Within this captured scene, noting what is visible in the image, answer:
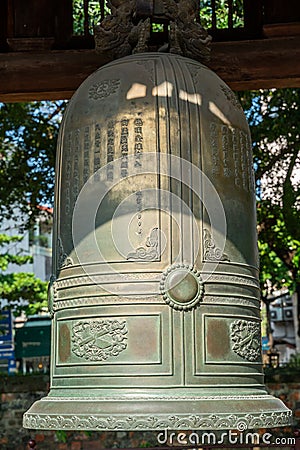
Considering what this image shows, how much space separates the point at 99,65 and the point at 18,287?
10.5 meters

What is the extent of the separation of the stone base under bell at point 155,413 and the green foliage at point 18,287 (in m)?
7.63

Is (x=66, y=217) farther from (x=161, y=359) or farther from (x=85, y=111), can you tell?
(x=161, y=359)

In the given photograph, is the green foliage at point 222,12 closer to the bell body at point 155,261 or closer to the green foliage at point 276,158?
the green foliage at point 276,158

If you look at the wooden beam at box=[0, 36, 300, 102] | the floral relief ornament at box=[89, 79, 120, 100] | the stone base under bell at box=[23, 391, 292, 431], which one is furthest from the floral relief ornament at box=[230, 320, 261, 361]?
the wooden beam at box=[0, 36, 300, 102]

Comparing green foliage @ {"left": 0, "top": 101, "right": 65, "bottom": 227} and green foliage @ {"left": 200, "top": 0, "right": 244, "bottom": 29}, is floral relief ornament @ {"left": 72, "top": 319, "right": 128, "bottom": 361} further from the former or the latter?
green foliage @ {"left": 0, "top": 101, "right": 65, "bottom": 227}

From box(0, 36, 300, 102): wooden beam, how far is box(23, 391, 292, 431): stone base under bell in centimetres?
215

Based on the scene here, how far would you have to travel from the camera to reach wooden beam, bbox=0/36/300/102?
412 centimetres

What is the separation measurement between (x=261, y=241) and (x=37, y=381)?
3.22 m

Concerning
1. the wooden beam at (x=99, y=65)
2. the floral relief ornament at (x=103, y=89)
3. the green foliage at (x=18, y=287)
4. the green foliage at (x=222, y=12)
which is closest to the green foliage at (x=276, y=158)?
the green foliage at (x=222, y=12)

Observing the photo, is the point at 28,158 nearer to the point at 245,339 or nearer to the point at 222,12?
the point at 222,12

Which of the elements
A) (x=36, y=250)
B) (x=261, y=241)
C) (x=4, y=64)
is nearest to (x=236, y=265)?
(x=4, y=64)

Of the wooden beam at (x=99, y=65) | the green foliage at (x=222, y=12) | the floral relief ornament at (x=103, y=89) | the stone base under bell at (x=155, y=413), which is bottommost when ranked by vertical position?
the stone base under bell at (x=155, y=413)

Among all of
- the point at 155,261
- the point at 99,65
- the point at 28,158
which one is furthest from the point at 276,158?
the point at 155,261

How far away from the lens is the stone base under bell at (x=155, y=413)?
93.0 inches
